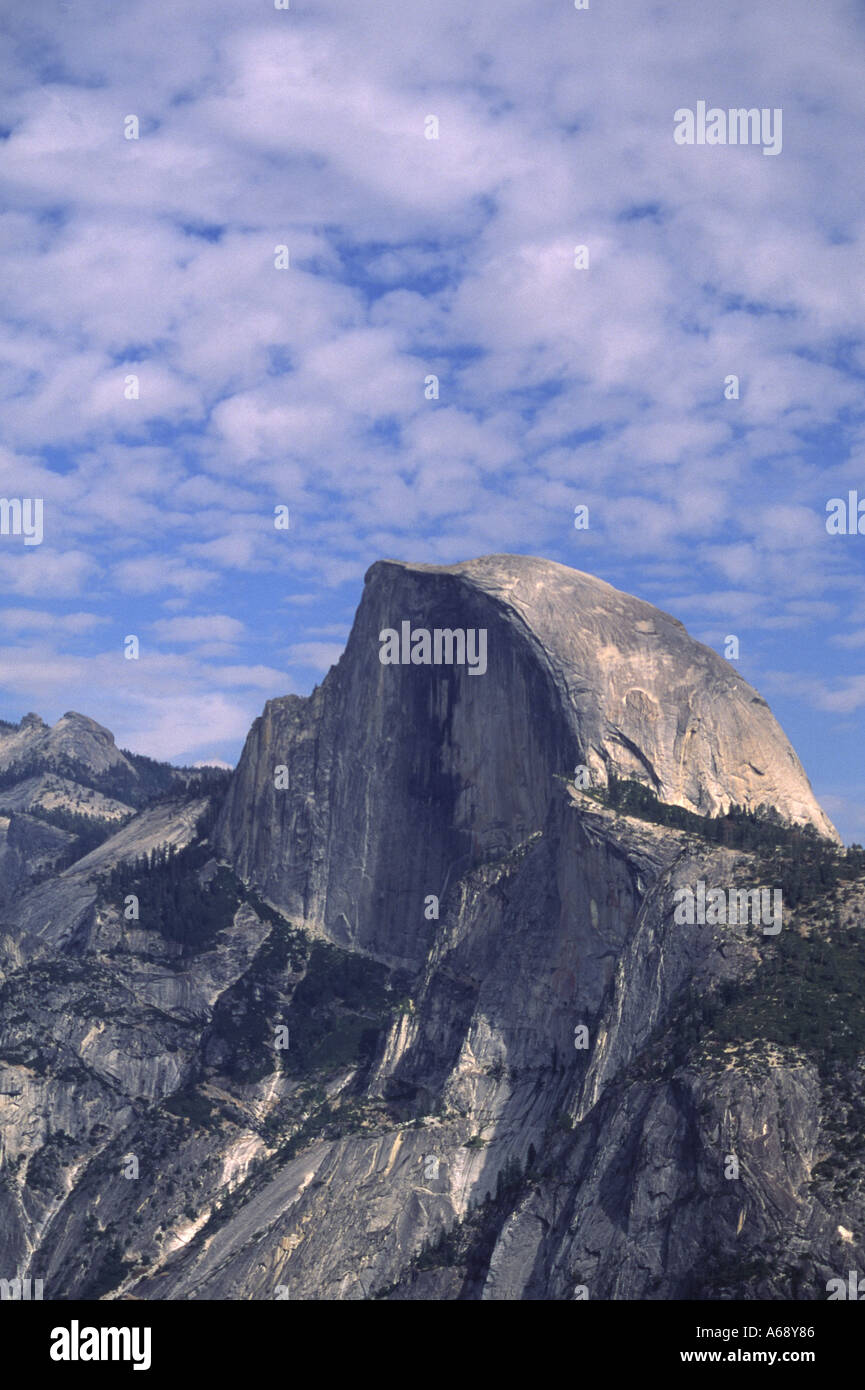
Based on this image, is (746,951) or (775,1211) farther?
(746,951)

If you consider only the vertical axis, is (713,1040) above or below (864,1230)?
above

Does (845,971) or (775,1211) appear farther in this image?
(845,971)
